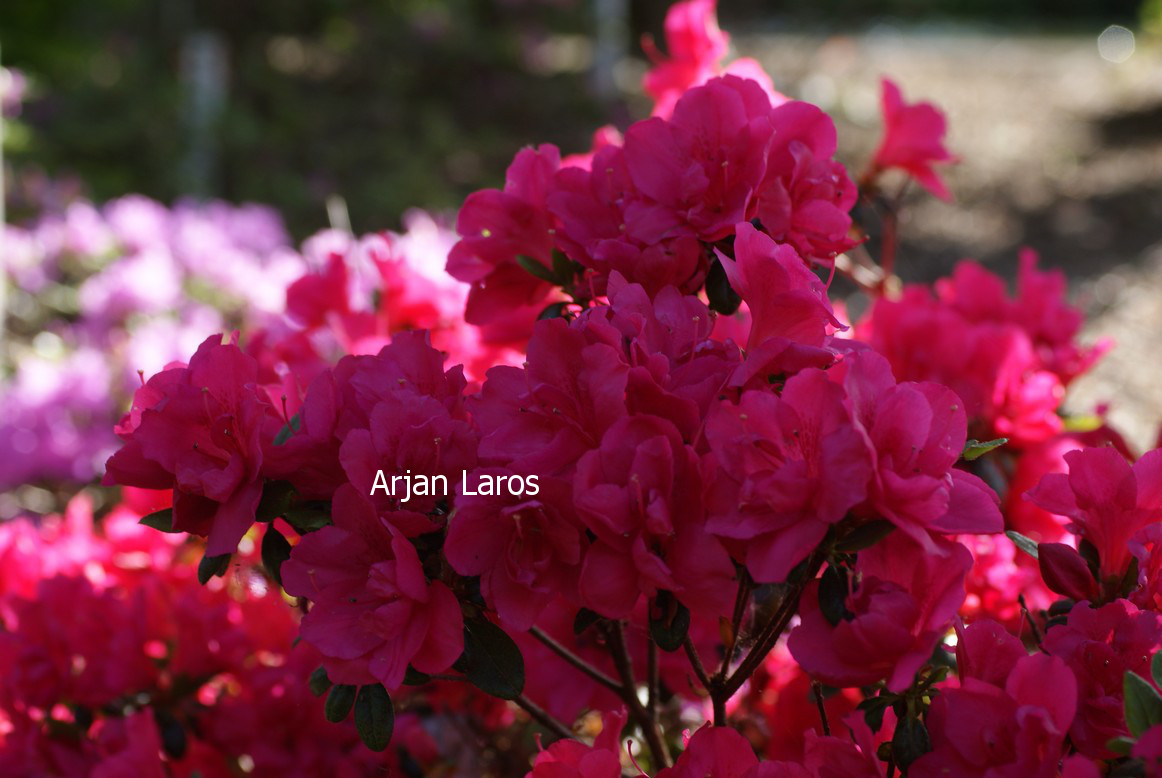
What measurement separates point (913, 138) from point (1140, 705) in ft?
2.89

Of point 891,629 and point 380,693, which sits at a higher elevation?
point 891,629

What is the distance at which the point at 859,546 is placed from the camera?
0.71 meters

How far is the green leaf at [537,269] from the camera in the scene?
1.01m

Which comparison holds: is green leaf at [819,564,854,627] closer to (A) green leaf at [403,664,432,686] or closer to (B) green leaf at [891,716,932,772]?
(B) green leaf at [891,716,932,772]

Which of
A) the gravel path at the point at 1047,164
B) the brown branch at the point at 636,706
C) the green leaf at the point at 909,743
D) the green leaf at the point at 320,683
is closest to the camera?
the green leaf at the point at 909,743

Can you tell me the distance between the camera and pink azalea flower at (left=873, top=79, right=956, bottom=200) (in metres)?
1.39

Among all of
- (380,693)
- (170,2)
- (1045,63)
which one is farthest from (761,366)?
(1045,63)

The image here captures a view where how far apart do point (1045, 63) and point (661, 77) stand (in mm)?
12162

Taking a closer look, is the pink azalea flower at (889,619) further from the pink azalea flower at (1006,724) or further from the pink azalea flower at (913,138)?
the pink azalea flower at (913,138)

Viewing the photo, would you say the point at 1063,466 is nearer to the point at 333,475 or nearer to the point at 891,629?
the point at 891,629

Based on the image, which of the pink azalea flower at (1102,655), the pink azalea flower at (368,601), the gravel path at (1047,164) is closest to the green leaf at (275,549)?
the pink azalea flower at (368,601)

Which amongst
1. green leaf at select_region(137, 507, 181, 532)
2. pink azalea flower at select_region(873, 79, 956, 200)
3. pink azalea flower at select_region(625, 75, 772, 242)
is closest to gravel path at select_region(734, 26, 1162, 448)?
pink azalea flower at select_region(873, 79, 956, 200)

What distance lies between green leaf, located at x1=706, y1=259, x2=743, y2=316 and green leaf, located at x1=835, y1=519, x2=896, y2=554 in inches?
11.1

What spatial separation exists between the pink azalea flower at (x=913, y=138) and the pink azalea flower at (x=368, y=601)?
2.93 ft
